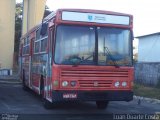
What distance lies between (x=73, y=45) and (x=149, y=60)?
97.8 ft

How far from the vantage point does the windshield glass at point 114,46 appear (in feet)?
46.0

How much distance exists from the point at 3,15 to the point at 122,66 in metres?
29.1

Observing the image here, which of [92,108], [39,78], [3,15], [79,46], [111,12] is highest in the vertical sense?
[3,15]

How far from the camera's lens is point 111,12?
14469mm

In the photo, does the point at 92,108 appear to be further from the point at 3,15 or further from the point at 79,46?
the point at 3,15

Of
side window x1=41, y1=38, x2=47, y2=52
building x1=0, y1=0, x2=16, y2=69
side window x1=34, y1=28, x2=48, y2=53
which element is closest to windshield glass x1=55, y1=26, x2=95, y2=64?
side window x1=34, y1=28, x2=48, y2=53

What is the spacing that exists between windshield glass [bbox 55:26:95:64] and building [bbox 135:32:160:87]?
42.3 feet

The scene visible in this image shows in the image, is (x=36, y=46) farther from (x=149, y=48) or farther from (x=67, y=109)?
(x=149, y=48)

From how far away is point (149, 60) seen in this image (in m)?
42.8

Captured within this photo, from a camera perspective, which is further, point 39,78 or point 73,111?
point 39,78

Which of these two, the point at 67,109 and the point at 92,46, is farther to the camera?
the point at 67,109

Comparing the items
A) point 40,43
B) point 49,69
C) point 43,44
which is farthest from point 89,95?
point 40,43

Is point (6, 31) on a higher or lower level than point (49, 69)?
higher

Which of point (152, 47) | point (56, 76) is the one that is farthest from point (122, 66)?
point (152, 47)
